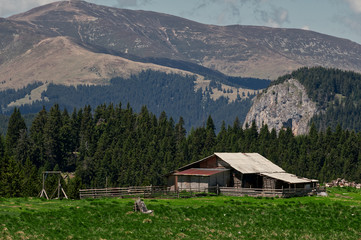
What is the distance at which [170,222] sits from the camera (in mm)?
52031

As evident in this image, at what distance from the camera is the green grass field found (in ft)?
152

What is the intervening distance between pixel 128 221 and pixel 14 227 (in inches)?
383

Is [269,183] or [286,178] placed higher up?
[286,178]

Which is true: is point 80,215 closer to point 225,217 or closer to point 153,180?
point 225,217

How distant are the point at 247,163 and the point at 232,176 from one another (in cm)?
477

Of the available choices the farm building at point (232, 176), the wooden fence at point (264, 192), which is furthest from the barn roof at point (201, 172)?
the wooden fence at point (264, 192)

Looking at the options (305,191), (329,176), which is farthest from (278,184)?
(329,176)

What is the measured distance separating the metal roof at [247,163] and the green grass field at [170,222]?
35.6 metres

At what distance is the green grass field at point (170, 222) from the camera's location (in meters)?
46.2

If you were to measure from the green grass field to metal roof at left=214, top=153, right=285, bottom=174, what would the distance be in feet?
117

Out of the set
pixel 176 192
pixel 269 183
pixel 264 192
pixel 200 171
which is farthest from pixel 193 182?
pixel 264 192

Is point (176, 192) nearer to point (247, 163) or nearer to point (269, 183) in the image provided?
point (269, 183)

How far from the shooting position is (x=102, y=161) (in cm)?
19825

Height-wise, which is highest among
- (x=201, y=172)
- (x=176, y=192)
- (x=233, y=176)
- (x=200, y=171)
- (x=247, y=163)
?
(x=247, y=163)
